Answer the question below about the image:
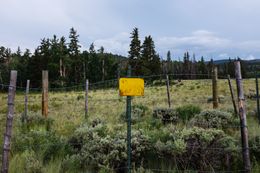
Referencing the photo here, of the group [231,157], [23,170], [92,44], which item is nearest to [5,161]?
[23,170]

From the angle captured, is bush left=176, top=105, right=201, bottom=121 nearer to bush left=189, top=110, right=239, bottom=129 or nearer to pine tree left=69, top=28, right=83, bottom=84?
bush left=189, top=110, right=239, bottom=129

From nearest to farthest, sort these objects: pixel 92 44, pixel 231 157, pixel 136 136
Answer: pixel 231 157 < pixel 136 136 < pixel 92 44

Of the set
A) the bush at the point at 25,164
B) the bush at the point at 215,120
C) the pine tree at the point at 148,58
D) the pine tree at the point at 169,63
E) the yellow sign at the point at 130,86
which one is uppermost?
the pine tree at the point at 169,63

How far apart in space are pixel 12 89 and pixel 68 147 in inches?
91.0

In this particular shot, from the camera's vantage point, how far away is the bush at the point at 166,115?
1120cm

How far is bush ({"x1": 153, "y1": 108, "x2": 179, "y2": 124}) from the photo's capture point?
11197 mm

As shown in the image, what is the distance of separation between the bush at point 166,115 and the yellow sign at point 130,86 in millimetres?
5786

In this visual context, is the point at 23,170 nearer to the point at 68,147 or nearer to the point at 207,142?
the point at 68,147

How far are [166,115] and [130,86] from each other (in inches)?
Answer: 264

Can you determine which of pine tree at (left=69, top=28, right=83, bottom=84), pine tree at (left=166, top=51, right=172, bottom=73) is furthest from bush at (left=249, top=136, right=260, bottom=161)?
pine tree at (left=166, top=51, right=172, bottom=73)

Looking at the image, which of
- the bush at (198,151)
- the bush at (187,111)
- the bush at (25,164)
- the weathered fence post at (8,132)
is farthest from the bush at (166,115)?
the weathered fence post at (8,132)

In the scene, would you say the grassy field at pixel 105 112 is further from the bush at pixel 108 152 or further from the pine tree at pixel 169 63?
the pine tree at pixel 169 63

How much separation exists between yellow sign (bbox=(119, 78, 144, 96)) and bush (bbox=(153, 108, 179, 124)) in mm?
5786

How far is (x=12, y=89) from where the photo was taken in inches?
218
